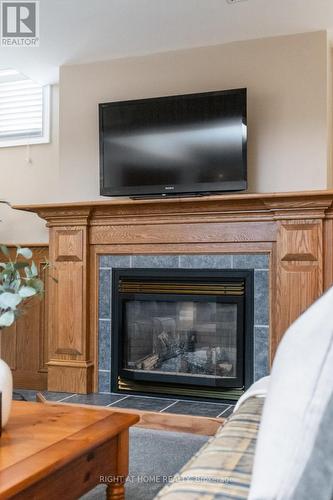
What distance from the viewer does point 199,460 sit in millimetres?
961

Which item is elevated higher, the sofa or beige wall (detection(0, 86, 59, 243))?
beige wall (detection(0, 86, 59, 243))

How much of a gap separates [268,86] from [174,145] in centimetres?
69

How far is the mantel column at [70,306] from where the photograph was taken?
3.48m

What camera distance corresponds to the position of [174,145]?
340 centimetres

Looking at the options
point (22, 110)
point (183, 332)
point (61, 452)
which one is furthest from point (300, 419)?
point (22, 110)

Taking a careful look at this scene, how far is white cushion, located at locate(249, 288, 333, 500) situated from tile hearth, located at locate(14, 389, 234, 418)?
8.03ft

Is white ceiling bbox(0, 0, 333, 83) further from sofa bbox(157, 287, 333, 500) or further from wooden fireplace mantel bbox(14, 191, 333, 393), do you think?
sofa bbox(157, 287, 333, 500)

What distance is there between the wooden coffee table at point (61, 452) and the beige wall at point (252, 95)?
2010 mm

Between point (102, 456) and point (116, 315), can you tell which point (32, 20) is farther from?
point (102, 456)

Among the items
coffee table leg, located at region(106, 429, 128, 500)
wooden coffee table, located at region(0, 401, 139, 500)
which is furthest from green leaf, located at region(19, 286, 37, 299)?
coffee table leg, located at region(106, 429, 128, 500)

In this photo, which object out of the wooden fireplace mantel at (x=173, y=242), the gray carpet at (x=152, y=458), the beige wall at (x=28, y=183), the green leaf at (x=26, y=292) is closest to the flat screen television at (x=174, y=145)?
the wooden fireplace mantel at (x=173, y=242)

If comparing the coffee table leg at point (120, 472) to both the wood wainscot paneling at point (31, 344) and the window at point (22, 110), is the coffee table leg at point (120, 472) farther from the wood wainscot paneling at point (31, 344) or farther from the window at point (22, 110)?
the window at point (22, 110)

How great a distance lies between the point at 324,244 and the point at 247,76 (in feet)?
3.94

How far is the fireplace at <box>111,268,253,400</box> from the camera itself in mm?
3223
